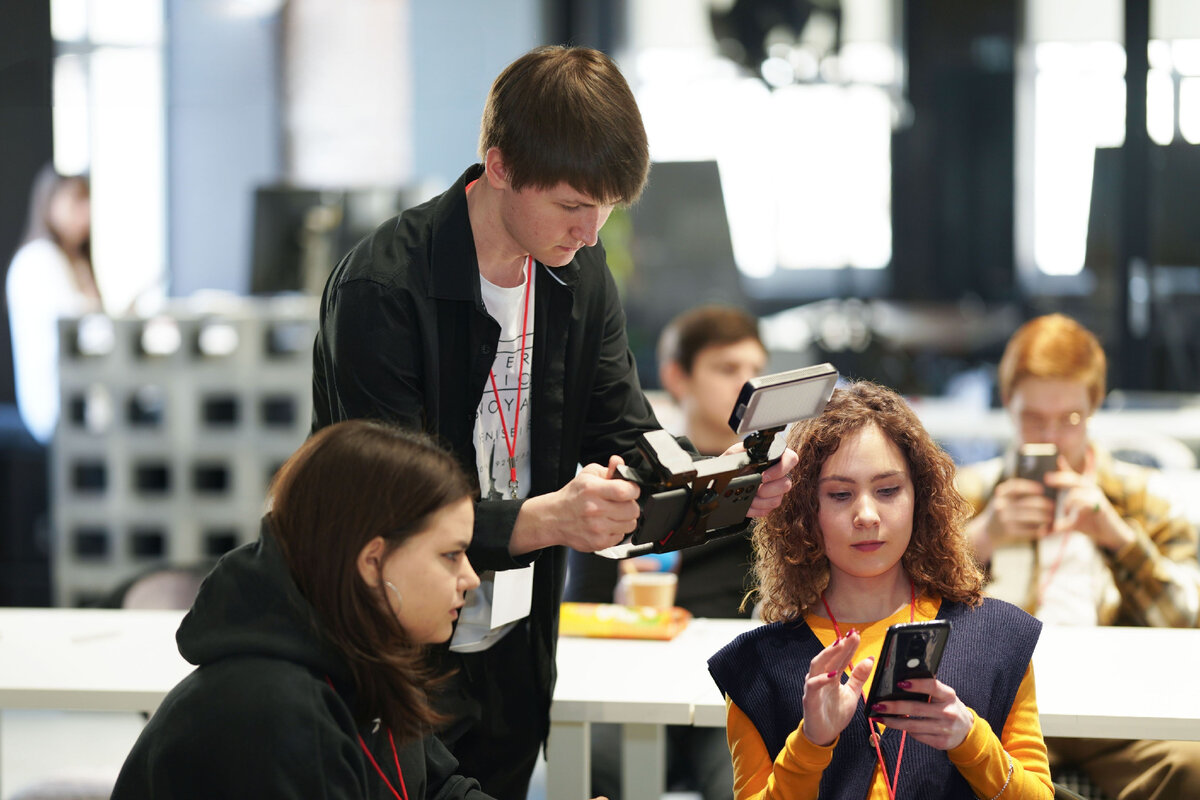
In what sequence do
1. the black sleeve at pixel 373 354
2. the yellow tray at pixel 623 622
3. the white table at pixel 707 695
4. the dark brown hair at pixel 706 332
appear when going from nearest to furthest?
1. the black sleeve at pixel 373 354
2. the white table at pixel 707 695
3. the yellow tray at pixel 623 622
4. the dark brown hair at pixel 706 332

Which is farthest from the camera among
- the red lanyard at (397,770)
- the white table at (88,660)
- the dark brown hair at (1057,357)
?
the dark brown hair at (1057,357)

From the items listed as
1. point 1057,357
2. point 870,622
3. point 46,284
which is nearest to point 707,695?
point 870,622

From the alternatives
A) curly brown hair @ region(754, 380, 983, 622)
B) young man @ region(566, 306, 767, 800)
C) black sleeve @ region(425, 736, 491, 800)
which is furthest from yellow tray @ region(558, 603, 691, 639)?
black sleeve @ region(425, 736, 491, 800)

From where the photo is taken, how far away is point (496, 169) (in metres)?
1.60

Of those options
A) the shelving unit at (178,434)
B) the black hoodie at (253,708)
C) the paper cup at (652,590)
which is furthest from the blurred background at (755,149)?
Answer: the black hoodie at (253,708)

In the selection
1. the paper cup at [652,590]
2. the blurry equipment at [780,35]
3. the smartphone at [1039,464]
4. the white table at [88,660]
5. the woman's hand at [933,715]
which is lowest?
the white table at [88,660]

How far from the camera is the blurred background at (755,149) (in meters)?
5.99

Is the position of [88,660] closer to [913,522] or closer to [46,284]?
[913,522]

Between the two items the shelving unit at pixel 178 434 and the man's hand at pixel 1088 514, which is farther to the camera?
the shelving unit at pixel 178 434

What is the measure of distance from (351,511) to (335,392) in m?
0.39

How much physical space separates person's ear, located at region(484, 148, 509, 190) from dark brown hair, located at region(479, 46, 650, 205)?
0.03 ft

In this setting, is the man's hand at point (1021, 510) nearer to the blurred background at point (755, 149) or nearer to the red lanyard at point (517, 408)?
the red lanyard at point (517, 408)

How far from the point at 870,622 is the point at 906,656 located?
0.29 m

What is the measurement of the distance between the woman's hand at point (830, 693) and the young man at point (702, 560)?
620 mm
